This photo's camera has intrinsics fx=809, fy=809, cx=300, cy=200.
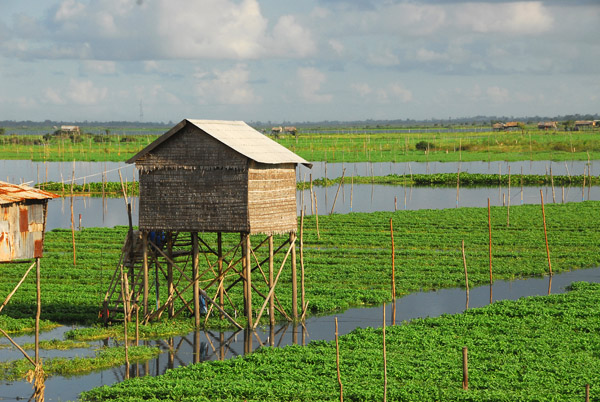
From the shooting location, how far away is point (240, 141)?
2755cm

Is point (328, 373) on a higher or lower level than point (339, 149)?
lower

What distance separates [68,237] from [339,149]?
8542cm

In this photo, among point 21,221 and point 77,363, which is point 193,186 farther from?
point 77,363

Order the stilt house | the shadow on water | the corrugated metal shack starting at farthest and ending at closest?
1. the stilt house
2. the shadow on water
3. the corrugated metal shack

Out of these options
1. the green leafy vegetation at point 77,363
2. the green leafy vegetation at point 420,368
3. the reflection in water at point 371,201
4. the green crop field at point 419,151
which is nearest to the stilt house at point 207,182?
the green leafy vegetation at point 77,363

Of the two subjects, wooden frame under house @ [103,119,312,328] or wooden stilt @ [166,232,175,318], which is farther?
wooden stilt @ [166,232,175,318]

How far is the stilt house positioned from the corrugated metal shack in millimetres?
4795

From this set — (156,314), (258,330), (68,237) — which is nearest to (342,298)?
(258,330)

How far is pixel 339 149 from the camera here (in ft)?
427

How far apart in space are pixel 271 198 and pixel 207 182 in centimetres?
235

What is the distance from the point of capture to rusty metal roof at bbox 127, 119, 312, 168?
26.8 meters

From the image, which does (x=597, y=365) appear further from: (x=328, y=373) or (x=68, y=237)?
(x=68, y=237)

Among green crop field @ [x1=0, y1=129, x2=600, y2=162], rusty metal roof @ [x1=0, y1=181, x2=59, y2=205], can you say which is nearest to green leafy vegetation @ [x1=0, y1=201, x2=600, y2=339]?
rusty metal roof @ [x1=0, y1=181, x2=59, y2=205]

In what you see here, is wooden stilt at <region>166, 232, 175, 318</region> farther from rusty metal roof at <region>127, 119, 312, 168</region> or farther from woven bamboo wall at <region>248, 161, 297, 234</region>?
woven bamboo wall at <region>248, 161, 297, 234</region>
